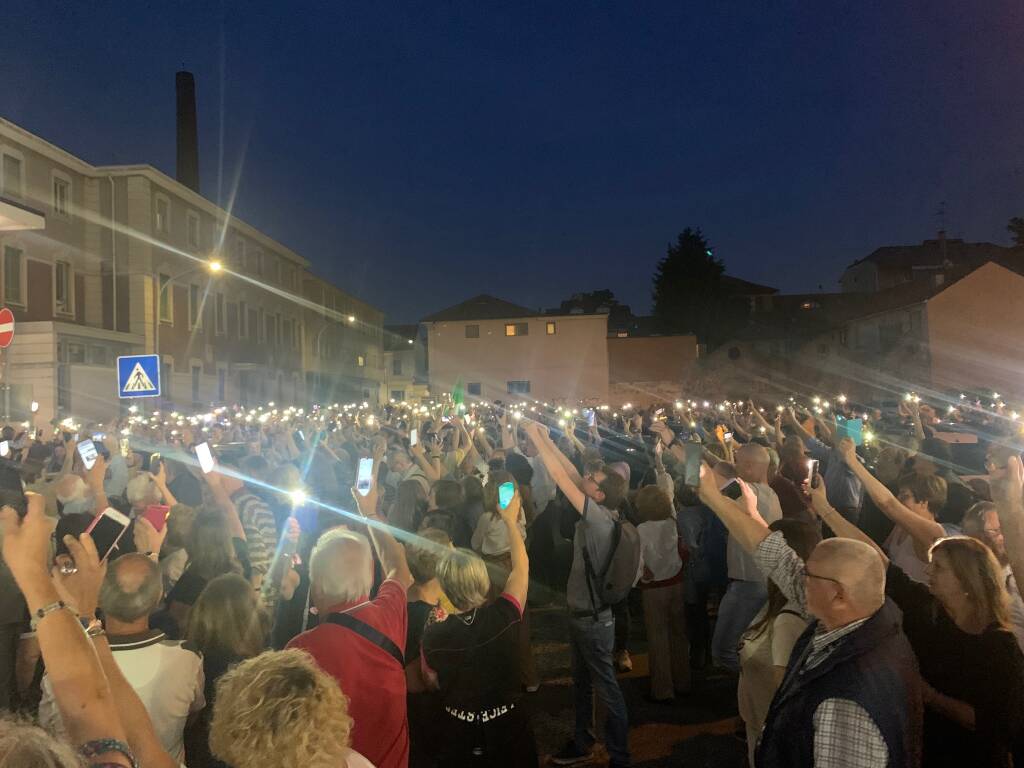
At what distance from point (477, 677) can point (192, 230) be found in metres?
41.0

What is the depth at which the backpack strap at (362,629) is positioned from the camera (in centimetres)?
319

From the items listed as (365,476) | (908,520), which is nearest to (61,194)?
(365,476)

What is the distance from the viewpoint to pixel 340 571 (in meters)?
3.30

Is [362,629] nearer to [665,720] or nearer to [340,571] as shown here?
[340,571]

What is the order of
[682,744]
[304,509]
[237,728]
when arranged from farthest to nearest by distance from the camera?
[304,509], [682,744], [237,728]

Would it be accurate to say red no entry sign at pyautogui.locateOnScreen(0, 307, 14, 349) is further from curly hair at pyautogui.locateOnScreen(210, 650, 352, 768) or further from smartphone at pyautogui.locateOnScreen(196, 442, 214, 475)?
curly hair at pyautogui.locateOnScreen(210, 650, 352, 768)

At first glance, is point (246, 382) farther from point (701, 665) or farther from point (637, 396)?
point (701, 665)

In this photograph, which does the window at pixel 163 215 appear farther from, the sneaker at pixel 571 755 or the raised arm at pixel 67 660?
the raised arm at pixel 67 660

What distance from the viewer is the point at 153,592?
3244 millimetres

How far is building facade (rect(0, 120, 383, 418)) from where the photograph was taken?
26.1m

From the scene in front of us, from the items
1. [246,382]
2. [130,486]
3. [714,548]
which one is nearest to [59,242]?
[246,382]

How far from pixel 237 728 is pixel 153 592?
128 centimetres

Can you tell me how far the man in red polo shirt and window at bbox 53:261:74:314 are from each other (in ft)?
104

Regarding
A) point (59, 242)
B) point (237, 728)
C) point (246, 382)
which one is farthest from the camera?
point (246, 382)
